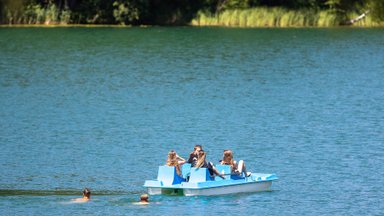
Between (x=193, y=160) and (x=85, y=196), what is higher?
(x=193, y=160)

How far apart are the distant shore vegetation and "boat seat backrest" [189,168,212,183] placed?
56.3 m

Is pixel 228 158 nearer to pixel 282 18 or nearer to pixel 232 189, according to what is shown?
pixel 232 189

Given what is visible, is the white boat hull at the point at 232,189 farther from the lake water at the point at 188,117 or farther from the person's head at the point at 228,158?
the person's head at the point at 228,158

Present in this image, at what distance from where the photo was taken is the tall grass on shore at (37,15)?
83.8 m

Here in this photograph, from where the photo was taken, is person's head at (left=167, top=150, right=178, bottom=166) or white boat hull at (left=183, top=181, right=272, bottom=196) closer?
white boat hull at (left=183, top=181, right=272, bottom=196)

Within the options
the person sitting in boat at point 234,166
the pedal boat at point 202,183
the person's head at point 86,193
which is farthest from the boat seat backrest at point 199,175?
the person's head at point 86,193

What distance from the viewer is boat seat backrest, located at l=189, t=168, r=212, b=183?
96.7ft

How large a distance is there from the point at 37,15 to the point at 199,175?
57.0 m

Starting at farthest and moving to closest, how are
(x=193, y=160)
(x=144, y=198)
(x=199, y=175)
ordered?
(x=193, y=160)
(x=199, y=175)
(x=144, y=198)

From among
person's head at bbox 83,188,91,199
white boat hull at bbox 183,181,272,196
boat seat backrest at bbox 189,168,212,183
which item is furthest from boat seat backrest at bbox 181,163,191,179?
person's head at bbox 83,188,91,199

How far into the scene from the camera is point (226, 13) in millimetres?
87812

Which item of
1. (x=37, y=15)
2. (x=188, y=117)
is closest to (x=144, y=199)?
(x=188, y=117)

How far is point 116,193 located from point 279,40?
4619cm

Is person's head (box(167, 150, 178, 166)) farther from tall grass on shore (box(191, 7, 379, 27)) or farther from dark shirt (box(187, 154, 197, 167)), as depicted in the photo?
tall grass on shore (box(191, 7, 379, 27))
